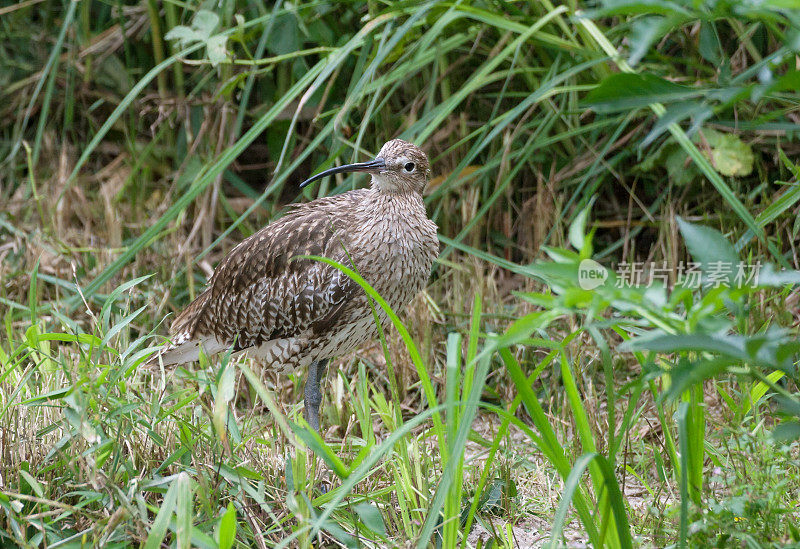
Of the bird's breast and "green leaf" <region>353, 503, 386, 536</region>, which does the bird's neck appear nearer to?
the bird's breast

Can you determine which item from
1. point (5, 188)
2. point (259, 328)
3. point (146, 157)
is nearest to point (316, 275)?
point (259, 328)

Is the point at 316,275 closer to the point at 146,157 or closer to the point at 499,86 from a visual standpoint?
the point at 499,86

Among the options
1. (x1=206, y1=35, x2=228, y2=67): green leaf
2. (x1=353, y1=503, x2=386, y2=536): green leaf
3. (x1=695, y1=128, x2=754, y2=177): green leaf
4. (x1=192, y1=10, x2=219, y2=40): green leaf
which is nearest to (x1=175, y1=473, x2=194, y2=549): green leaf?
(x1=353, y1=503, x2=386, y2=536): green leaf

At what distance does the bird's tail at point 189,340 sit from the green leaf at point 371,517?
68.1 inches

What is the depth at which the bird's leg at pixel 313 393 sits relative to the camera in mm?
3927

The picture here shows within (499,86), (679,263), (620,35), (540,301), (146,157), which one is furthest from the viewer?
(146,157)

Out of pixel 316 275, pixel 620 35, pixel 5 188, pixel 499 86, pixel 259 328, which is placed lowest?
pixel 5 188

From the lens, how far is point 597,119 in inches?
207

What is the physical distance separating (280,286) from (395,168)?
2.33ft

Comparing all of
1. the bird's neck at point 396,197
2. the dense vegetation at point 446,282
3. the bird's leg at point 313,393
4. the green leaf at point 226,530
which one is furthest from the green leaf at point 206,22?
the green leaf at point 226,530

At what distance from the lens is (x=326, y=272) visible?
3920 millimetres

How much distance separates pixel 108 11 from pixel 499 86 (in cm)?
290

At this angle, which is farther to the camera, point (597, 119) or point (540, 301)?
point (597, 119)

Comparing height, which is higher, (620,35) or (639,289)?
(620,35)
